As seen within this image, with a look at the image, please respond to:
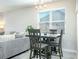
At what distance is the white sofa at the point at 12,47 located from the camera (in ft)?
9.59

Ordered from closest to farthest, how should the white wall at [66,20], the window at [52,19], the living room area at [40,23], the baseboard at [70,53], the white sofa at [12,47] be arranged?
the white sofa at [12,47] < the living room area at [40,23] < the baseboard at [70,53] < the white wall at [66,20] < the window at [52,19]

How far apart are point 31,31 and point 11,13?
415 centimetres

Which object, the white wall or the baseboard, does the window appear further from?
the baseboard

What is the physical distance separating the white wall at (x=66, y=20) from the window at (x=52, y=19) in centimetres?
29

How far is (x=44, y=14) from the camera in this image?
5145 millimetres

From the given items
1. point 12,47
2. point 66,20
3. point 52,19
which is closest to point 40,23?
point 52,19

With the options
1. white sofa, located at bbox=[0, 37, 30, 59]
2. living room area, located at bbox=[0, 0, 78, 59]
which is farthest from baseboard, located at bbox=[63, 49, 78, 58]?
white sofa, located at bbox=[0, 37, 30, 59]

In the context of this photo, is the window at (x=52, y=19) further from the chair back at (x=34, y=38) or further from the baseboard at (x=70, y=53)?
the chair back at (x=34, y=38)

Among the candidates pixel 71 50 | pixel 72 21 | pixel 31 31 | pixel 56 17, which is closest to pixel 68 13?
pixel 72 21

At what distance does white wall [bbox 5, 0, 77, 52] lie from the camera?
421cm

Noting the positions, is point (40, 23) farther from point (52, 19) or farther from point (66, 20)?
point (66, 20)

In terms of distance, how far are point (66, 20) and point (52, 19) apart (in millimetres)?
841

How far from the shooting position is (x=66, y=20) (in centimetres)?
438

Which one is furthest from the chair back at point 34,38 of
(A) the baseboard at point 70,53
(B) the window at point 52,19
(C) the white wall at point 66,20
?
(B) the window at point 52,19
